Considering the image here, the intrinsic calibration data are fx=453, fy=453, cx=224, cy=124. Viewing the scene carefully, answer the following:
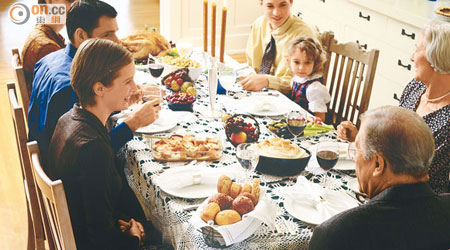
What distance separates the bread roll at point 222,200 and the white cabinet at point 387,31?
2.27 metres

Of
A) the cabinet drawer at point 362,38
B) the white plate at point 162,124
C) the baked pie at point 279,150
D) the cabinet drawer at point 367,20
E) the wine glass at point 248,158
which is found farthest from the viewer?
the cabinet drawer at point 362,38

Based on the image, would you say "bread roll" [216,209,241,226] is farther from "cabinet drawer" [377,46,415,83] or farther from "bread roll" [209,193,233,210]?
"cabinet drawer" [377,46,415,83]

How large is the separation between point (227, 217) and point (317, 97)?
135 cm

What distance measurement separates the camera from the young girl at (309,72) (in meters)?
2.48

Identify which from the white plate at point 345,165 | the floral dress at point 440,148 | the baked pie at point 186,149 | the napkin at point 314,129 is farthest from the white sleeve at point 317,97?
the baked pie at point 186,149

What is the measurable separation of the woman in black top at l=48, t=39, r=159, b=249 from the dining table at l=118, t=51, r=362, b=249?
0.14 metres

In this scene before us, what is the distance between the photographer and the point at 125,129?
1.87 m

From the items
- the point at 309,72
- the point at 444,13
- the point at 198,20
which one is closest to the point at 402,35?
the point at 444,13

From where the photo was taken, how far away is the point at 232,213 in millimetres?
1342

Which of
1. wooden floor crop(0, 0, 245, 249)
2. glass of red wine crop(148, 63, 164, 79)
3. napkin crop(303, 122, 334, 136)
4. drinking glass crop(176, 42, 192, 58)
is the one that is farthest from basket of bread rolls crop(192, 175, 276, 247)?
wooden floor crop(0, 0, 245, 249)

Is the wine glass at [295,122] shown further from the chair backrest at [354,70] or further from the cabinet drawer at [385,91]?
the cabinet drawer at [385,91]

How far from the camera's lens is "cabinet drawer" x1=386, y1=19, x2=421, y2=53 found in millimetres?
3219

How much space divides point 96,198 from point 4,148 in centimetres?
238

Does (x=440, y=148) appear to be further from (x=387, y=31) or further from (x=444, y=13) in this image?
(x=387, y=31)
